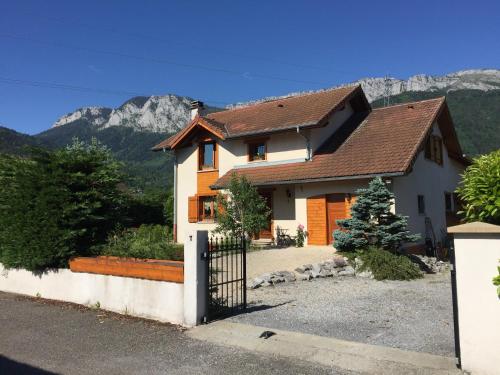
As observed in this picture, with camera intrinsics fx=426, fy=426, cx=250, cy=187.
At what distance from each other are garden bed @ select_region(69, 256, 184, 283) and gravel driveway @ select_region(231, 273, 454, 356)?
54.7 inches

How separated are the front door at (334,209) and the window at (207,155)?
710 centimetres

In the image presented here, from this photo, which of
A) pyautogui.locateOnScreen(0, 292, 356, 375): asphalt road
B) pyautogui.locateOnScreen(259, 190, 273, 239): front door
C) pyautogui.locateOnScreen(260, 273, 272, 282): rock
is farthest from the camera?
pyautogui.locateOnScreen(259, 190, 273, 239): front door

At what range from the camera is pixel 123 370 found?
5098mm

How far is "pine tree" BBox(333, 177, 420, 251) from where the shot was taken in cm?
1357

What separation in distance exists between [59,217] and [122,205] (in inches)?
76.0

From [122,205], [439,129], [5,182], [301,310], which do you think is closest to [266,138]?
[439,129]

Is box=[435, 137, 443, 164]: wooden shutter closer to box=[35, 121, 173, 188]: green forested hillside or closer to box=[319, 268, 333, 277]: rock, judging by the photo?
box=[319, 268, 333, 277]: rock

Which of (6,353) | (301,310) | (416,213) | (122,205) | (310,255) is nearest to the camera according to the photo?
(6,353)

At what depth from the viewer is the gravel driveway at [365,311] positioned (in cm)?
634

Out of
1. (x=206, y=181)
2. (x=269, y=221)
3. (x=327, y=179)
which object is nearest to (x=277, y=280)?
(x=327, y=179)

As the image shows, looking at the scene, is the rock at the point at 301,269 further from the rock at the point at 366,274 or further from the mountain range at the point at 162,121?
the mountain range at the point at 162,121

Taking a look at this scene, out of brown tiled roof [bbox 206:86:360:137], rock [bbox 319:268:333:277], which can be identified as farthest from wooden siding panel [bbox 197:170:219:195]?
rock [bbox 319:268:333:277]

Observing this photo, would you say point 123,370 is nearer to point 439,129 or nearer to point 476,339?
point 476,339

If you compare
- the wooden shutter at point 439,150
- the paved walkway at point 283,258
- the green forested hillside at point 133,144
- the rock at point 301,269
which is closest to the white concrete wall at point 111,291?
the paved walkway at point 283,258
